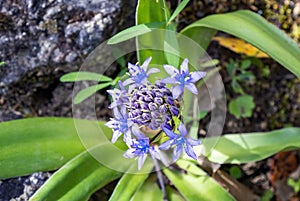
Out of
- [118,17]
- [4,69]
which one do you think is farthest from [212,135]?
[4,69]

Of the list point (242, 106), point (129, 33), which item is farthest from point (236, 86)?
point (129, 33)

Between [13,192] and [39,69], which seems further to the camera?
[39,69]

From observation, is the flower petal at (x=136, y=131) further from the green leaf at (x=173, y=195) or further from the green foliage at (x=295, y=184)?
the green foliage at (x=295, y=184)

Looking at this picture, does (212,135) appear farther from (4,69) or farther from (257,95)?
(4,69)

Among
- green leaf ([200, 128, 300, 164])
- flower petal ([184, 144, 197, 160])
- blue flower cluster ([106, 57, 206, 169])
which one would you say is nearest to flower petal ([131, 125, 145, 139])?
blue flower cluster ([106, 57, 206, 169])

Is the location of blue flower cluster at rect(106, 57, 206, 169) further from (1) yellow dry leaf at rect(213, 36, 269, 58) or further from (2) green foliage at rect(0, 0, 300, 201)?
(1) yellow dry leaf at rect(213, 36, 269, 58)

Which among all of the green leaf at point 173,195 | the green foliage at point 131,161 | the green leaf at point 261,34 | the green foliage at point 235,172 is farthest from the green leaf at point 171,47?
the green foliage at point 235,172
